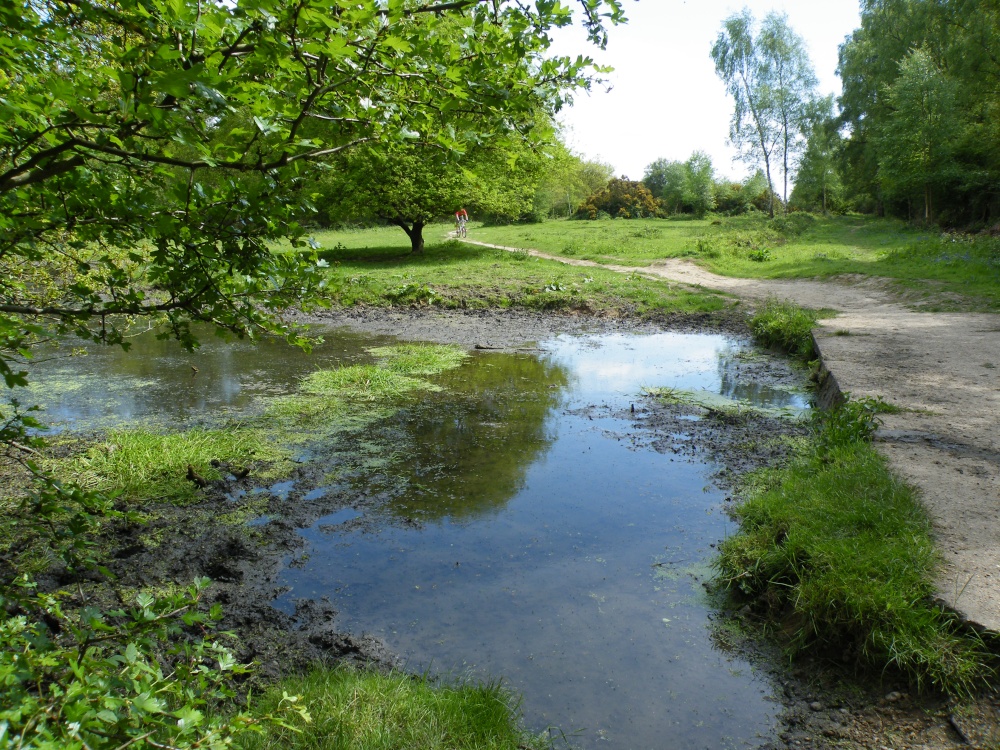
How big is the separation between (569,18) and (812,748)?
3534 millimetres

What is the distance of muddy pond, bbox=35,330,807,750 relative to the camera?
381cm

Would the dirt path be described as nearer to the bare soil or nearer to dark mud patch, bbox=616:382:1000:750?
the bare soil

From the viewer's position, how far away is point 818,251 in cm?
2452

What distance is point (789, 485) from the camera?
5766 millimetres

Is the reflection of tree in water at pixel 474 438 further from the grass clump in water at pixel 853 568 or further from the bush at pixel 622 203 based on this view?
the bush at pixel 622 203

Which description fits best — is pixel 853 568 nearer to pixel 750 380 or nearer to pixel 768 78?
pixel 750 380

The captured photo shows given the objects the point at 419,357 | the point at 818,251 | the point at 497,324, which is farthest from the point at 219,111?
the point at 818,251

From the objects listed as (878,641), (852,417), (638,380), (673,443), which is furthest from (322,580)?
(638,380)

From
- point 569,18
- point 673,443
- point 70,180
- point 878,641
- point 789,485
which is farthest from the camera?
point 673,443

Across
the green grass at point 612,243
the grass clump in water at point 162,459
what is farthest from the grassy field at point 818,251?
the grass clump in water at point 162,459

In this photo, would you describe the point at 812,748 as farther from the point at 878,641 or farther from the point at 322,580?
the point at 322,580

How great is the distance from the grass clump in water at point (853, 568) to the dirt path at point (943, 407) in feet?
0.55

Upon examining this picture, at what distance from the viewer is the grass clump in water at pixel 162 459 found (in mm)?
5926

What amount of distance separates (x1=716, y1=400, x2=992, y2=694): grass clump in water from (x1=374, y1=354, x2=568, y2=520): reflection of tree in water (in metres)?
2.20
